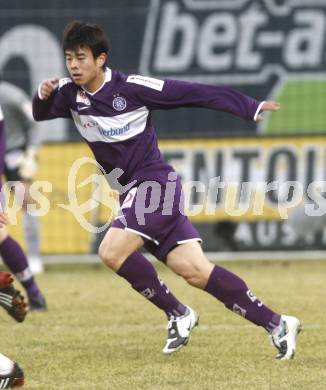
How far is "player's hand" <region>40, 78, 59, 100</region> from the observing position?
5910 mm

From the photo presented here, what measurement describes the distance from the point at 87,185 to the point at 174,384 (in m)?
6.51

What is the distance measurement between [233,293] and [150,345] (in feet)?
2.78

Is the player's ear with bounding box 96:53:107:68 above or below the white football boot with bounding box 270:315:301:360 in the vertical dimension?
above

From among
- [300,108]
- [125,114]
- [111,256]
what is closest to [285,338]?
[111,256]

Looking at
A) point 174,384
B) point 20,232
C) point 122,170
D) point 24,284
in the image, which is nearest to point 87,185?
point 20,232

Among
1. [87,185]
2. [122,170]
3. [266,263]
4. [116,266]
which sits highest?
[122,170]

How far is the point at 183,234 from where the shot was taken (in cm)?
583

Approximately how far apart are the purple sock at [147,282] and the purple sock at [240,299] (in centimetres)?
38

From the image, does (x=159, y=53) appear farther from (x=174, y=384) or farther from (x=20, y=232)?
(x=174, y=384)

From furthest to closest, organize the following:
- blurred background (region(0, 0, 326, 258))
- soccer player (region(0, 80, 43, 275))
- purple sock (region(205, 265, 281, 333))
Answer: blurred background (region(0, 0, 326, 258)) → soccer player (region(0, 80, 43, 275)) → purple sock (region(205, 265, 281, 333))

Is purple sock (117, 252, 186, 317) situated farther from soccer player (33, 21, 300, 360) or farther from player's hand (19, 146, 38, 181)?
player's hand (19, 146, 38, 181)

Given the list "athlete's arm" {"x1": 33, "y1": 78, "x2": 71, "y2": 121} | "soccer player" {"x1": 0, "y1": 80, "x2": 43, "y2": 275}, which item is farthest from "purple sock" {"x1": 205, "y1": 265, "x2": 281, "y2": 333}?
"soccer player" {"x1": 0, "y1": 80, "x2": 43, "y2": 275}

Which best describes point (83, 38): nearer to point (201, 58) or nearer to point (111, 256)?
point (111, 256)

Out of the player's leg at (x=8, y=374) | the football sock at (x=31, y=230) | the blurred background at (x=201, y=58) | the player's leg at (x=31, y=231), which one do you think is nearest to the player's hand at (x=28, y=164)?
the player's leg at (x=31, y=231)
